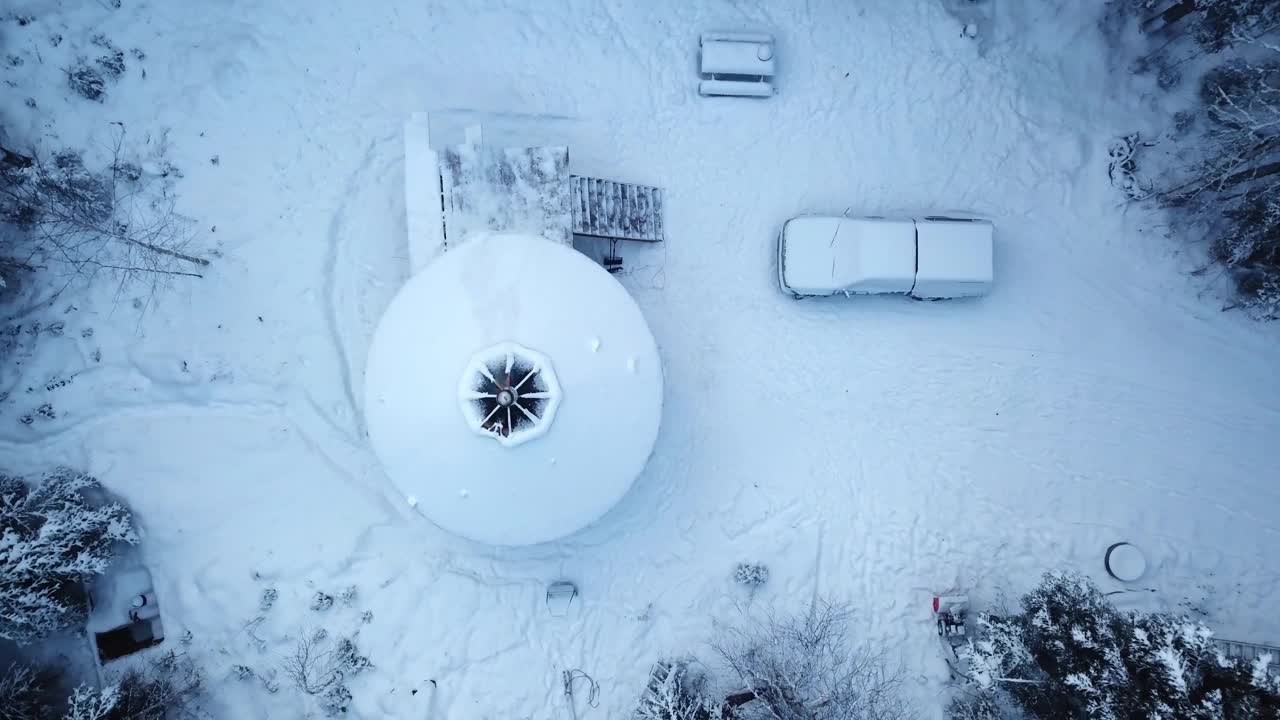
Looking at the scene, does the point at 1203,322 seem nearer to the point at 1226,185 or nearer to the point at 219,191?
the point at 1226,185

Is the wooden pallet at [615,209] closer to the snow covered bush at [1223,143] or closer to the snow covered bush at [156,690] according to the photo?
the snow covered bush at [1223,143]

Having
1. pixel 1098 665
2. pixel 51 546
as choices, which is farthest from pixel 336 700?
pixel 1098 665

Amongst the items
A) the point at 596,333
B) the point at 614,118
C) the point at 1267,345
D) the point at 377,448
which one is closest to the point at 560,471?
the point at 596,333

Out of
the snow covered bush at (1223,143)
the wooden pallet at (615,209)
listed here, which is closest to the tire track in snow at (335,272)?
the wooden pallet at (615,209)

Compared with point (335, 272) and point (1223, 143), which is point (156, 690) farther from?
point (1223, 143)

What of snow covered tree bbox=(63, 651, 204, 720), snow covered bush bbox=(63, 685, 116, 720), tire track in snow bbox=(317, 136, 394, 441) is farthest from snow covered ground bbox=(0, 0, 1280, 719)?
snow covered bush bbox=(63, 685, 116, 720)
